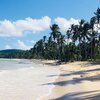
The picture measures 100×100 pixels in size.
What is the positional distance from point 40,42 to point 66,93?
147 m

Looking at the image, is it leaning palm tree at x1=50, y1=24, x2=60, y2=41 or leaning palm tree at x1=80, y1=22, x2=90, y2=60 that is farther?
leaning palm tree at x1=50, y1=24, x2=60, y2=41

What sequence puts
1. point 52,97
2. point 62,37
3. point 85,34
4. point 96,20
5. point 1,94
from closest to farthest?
point 52,97 → point 1,94 → point 96,20 → point 85,34 → point 62,37

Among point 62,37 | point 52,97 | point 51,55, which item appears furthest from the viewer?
point 51,55

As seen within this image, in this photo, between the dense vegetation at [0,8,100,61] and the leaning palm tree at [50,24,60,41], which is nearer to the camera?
the dense vegetation at [0,8,100,61]

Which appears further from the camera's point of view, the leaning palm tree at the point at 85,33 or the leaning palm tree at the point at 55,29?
the leaning palm tree at the point at 55,29

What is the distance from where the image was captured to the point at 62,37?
116 metres

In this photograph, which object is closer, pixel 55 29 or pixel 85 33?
pixel 85 33

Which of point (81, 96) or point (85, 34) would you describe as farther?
point (85, 34)

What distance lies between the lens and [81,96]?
58.6ft

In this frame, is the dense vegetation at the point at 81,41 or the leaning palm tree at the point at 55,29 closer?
the dense vegetation at the point at 81,41

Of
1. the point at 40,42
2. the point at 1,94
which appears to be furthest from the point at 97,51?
the point at 40,42

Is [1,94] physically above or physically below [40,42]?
below

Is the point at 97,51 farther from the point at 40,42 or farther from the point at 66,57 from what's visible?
the point at 40,42

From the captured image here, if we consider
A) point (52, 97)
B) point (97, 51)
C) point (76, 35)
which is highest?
point (76, 35)
